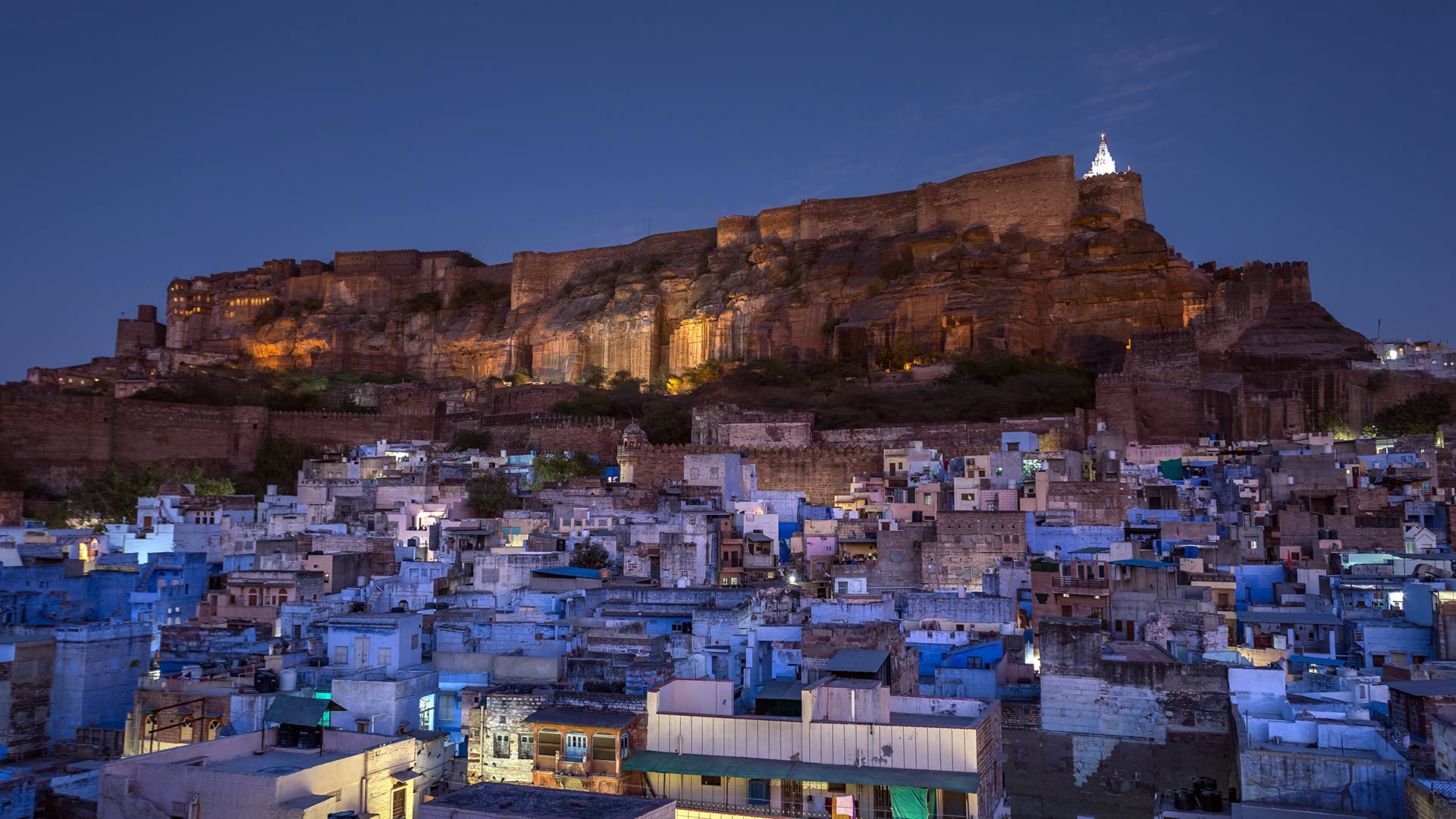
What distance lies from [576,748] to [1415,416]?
31.8 m

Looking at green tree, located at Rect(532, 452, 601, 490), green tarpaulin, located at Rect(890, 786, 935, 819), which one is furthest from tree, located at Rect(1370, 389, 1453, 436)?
green tarpaulin, located at Rect(890, 786, 935, 819)

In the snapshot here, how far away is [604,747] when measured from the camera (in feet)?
41.0

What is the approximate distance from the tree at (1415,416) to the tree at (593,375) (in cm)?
3102

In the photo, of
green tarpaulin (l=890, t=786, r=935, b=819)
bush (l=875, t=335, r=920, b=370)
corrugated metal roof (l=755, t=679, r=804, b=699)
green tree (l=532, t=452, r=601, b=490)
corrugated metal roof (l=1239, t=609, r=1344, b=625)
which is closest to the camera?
green tarpaulin (l=890, t=786, r=935, b=819)

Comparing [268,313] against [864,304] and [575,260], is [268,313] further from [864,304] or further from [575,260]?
[864,304]

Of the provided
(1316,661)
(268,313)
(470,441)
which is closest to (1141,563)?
(1316,661)

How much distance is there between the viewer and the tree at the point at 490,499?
3062 cm

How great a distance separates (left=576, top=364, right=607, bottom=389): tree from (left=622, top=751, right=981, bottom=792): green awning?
4252cm

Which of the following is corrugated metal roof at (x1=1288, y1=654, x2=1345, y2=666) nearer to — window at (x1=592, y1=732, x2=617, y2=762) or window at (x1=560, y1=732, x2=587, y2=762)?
window at (x1=592, y1=732, x2=617, y2=762)

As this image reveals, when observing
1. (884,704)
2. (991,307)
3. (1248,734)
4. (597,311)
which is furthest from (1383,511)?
(597,311)

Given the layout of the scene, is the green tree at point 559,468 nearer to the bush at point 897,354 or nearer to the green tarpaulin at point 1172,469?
the bush at point 897,354

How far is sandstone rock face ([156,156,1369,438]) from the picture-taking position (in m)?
39.4

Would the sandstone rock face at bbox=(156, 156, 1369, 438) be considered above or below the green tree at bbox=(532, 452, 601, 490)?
above

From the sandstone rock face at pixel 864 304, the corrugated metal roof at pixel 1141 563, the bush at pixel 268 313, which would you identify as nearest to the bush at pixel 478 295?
the sandstone rock face at pixel 864 304
